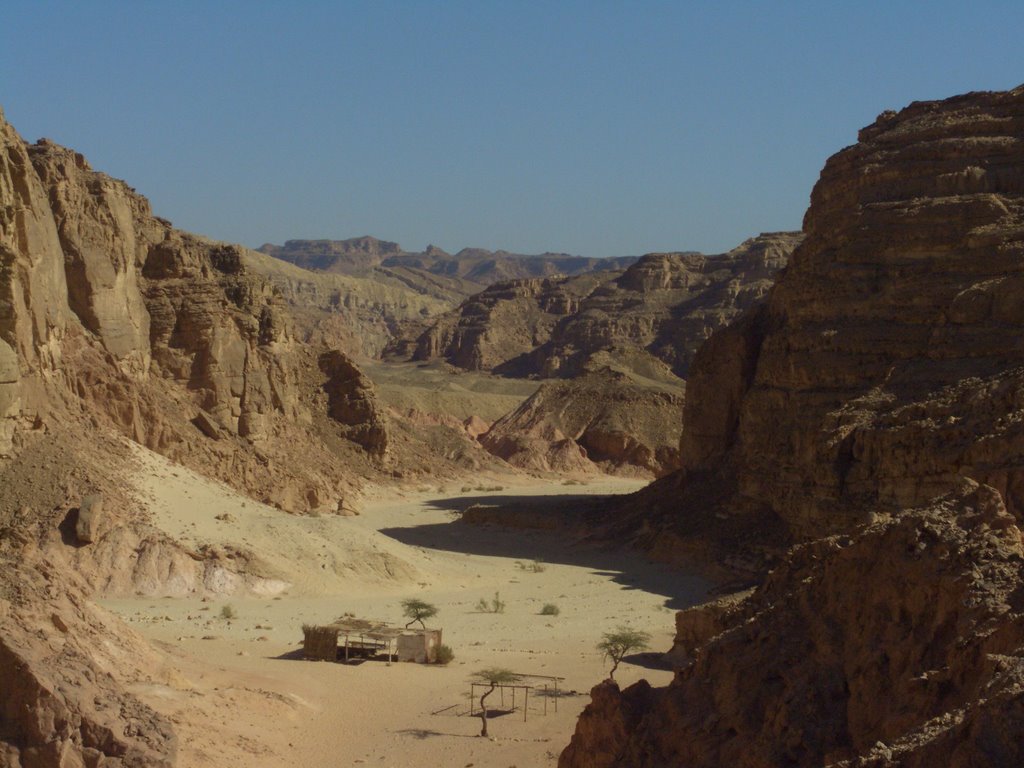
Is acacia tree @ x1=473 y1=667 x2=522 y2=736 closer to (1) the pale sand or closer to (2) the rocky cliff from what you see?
(1) the pale sand

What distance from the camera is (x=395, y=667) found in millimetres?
28703

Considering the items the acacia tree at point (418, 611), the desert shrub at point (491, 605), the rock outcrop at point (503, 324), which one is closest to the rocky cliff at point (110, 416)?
the acacia tree at point (418, 611)

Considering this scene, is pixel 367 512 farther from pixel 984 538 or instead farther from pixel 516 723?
pixel 984 538

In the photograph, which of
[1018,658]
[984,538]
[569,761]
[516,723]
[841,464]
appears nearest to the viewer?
[1018,658]

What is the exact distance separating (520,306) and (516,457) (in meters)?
64.8

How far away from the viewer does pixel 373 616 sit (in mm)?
35031

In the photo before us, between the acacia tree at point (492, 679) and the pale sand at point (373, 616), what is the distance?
0.30 m

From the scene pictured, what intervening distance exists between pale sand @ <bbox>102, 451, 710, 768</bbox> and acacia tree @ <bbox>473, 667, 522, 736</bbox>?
0.30 meters

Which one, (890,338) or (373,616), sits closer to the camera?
(373,616)

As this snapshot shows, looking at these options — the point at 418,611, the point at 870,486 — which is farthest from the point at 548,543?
the point at 418,611

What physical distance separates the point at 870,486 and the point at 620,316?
8272 cm

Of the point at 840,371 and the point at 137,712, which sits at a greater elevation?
the point at 840,371

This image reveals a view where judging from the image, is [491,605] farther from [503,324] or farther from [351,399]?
[503,324]

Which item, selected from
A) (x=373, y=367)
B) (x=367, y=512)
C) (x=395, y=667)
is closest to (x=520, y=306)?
(x=373, y=367)
